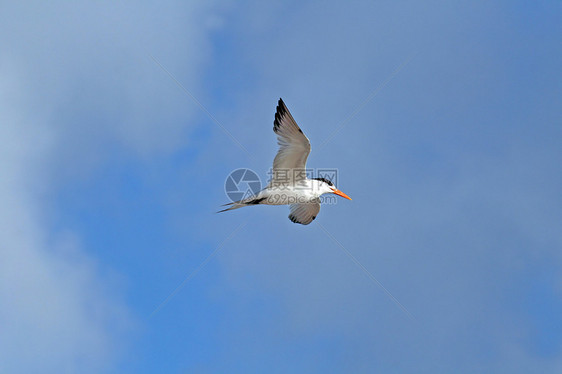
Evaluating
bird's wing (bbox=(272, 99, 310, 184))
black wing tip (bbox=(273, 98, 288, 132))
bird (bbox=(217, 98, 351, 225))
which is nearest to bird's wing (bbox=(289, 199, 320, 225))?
bird (bbox=(217, 98, 351, 225))

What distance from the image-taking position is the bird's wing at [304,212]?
1407 centimetres

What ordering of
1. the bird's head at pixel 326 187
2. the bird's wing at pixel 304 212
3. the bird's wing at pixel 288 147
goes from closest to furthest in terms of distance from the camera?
the bird's wing at pixel 288 147 < the bird's head at pixel 326 187 < the bird's wing at pixel 304 212

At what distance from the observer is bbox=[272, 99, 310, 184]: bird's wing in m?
11.4

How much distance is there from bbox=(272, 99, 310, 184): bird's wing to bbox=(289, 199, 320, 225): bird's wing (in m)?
2.06

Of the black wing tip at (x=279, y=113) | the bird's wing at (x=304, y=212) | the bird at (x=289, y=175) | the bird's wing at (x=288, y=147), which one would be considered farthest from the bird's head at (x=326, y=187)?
the black wing tip at (x=279, y=113)

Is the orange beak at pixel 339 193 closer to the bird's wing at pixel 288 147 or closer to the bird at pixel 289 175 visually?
the bird at pixel 289 175

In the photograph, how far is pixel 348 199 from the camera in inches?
548

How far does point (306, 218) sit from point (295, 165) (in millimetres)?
2616

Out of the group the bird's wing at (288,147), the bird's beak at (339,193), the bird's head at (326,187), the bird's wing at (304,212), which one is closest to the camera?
the bird's wing at (288,147)

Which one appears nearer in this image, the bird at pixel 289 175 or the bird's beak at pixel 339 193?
the bird at pixel 289 175

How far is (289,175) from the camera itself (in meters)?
12.2

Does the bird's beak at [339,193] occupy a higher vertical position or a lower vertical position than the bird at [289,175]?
higher

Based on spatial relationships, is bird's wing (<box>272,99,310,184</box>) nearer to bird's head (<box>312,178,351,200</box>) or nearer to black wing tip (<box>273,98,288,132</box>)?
black wing tip (<box>273,98,288,132</box>)

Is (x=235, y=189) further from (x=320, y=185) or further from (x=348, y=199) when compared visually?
(x=348, y=199)
